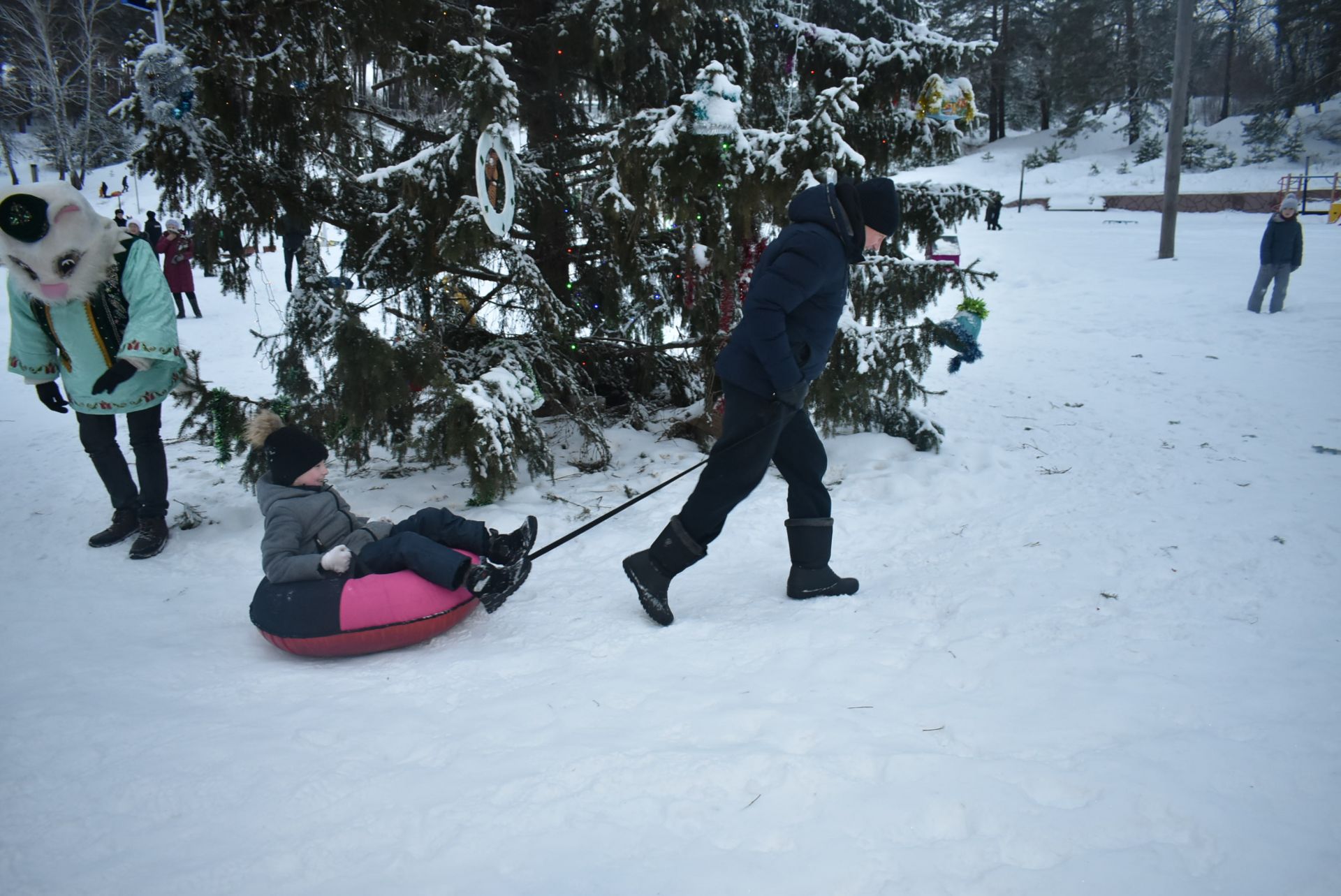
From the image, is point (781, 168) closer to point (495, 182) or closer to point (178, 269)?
point (495, 182)

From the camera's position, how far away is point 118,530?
14.0ft

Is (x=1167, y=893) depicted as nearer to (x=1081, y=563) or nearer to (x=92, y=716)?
(x=1081, y=563)

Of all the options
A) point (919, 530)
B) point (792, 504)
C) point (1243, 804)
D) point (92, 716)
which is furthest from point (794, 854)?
point (919, 530)

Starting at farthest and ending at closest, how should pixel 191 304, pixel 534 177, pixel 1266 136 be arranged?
pixel 1266 136
pixel 191 304
pixel 534 177

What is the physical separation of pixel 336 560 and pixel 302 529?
314 millimetres

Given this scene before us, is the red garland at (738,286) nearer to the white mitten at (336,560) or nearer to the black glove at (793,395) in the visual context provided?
the black glove at (793,395)

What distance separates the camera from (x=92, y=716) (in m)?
2.57

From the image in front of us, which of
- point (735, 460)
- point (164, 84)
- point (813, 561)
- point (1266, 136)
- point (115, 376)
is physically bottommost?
point (813, 561)

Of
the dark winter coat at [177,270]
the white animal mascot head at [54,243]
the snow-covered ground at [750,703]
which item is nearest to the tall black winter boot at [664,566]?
the snow-covered ground at [750,703]

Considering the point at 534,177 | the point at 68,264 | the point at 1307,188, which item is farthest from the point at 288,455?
the point at 1307,188

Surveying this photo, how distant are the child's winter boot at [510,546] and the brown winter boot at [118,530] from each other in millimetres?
2302

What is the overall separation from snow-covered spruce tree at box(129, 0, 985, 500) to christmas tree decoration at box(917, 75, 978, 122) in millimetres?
131

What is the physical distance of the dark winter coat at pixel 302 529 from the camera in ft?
10.1

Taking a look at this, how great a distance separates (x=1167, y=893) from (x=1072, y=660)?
3.76ft
